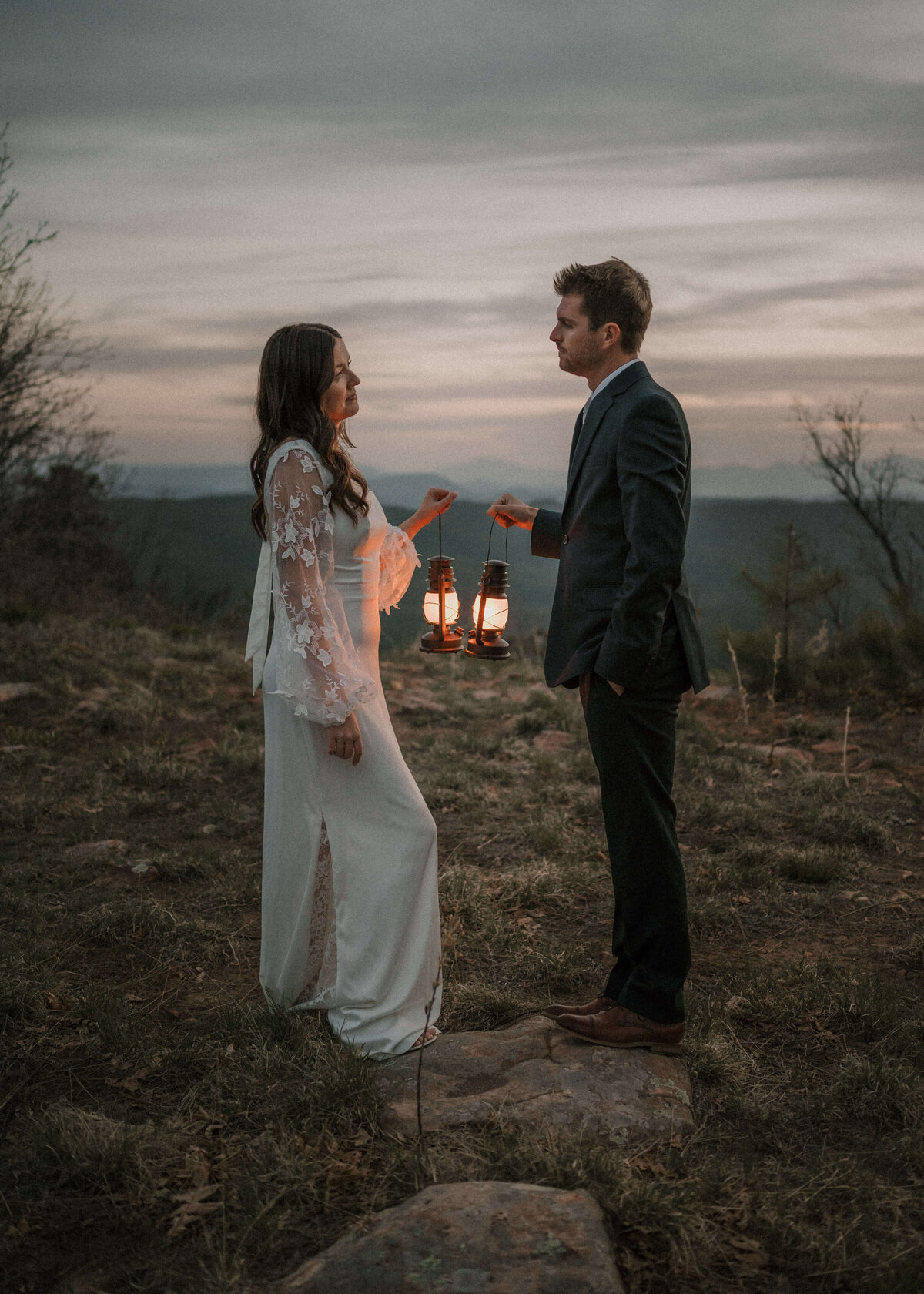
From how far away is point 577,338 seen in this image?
318 cm

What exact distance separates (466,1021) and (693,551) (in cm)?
1143

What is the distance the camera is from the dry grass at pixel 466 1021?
2479 millimetres

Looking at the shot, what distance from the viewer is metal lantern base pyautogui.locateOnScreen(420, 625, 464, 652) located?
12.1ft

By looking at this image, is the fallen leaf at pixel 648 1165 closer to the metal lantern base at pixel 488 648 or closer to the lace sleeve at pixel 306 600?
the lace sleeve at pixel 306 600

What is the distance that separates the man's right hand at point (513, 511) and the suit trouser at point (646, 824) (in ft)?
2.71

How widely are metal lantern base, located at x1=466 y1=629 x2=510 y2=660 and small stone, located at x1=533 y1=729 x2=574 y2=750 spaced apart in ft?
13.4

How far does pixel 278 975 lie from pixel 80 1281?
1.29 m

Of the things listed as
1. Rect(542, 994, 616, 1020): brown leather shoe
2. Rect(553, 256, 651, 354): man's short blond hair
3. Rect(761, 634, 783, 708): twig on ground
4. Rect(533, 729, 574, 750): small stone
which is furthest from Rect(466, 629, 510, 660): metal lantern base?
Rect(761, 634, 783, 708): twig on ground

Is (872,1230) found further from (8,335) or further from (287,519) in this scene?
(8,335)

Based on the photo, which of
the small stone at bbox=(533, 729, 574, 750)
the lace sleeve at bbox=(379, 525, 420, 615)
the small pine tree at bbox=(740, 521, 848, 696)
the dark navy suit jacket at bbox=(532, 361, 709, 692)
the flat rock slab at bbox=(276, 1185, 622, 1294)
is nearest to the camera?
the flat rock slab at bbox=(276, 1185, 622, 1294)

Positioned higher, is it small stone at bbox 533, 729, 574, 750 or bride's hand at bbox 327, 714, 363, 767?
bride's hand at bbox 327, 714, 363, 767

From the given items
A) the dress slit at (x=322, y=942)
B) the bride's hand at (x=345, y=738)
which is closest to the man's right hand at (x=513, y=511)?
the bride's hand at (x=345, y=738)

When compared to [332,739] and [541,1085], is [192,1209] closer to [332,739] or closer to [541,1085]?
[541,1085]

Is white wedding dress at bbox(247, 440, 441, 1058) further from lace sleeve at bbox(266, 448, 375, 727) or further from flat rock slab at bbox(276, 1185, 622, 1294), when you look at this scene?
flat rock slab at bbox(276, 1185, 622, 1294)
